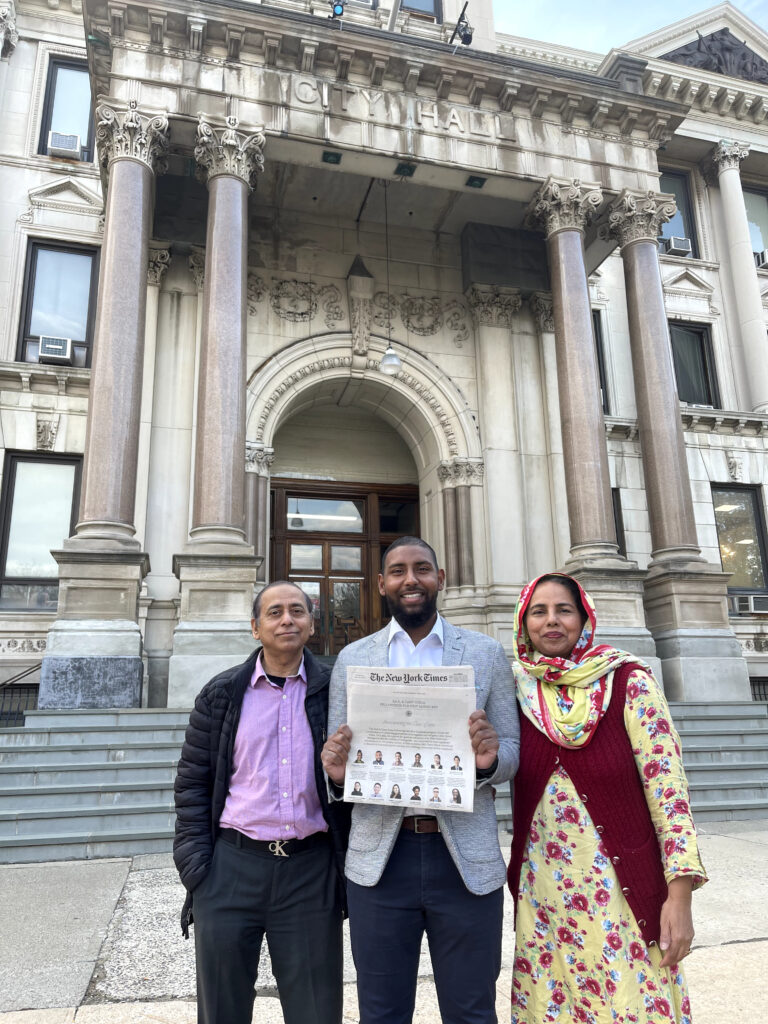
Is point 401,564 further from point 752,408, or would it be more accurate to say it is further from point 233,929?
point 752,408

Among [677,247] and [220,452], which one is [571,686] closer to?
[220,452]

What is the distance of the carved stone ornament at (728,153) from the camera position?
2008 cm

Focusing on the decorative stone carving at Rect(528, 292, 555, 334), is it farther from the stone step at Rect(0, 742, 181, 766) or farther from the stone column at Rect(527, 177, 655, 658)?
the stone step at Rect(0, 742, 181, 766)

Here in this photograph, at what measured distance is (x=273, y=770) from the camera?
109 inches

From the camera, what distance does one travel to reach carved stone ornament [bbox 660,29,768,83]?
2030 cm

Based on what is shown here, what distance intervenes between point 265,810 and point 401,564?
3.36 ft

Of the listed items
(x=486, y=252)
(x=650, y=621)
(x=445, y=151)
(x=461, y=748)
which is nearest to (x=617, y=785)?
(x=461, y=748)

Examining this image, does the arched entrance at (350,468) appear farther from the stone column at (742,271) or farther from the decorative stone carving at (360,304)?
the stone column at (742,271)

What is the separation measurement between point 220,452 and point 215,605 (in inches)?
88.4

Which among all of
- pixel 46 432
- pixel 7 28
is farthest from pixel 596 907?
pixel 7 28

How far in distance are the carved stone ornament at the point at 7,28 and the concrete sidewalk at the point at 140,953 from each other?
53.5 feet

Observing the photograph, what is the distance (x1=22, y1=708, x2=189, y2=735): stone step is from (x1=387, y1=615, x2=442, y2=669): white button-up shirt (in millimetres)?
6732

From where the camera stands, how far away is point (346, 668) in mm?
2705

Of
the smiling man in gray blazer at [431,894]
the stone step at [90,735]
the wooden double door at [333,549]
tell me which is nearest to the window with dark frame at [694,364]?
the wooden double door at [333,549]
